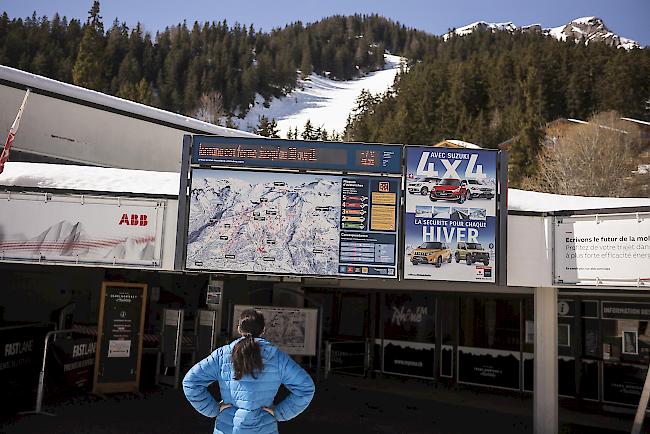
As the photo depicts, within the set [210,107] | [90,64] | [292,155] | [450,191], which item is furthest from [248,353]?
[210,107]

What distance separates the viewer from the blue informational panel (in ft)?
29.0

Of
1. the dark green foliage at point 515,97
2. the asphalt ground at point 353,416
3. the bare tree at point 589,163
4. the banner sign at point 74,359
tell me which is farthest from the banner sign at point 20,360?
the dark green foliage at point 515,97

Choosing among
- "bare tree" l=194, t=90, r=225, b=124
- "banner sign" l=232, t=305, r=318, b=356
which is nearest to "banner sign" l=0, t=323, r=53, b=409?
"banner sign" l=232, t=305, r=318, b=356

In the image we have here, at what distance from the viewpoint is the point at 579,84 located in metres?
58.3

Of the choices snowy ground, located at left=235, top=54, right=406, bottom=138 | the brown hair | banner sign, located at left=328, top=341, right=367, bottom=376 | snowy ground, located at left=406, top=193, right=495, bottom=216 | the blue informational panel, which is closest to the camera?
the brown hair

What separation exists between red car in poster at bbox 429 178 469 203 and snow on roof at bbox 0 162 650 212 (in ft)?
2.91

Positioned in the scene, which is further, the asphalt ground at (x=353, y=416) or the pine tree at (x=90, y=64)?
the pine tree at (x=90, y=64)

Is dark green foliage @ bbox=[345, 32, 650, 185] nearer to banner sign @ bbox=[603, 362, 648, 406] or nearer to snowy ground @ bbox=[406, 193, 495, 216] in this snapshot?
banner sign @ bbox=[603, 362, 648, 406]

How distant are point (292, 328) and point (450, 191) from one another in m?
6.75

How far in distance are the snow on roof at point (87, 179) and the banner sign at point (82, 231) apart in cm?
29

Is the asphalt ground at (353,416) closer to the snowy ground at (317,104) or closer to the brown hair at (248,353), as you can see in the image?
the brown hair at (248,353)

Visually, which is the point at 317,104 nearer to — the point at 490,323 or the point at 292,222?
the point at 490,323

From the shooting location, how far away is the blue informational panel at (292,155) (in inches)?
348

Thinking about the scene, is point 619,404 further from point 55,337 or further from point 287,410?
point 55,337
